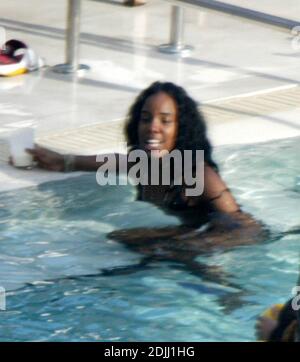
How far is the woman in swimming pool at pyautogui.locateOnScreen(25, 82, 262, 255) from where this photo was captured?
243 inches

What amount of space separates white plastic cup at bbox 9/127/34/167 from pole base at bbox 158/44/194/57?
2453mm

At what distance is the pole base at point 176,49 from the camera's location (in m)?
9.38

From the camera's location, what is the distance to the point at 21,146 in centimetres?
708

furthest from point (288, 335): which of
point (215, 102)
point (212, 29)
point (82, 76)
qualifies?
point (212, 29)

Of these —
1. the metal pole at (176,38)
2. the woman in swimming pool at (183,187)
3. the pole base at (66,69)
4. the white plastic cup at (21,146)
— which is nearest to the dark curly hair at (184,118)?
the woman in swimming pool at (183,187)

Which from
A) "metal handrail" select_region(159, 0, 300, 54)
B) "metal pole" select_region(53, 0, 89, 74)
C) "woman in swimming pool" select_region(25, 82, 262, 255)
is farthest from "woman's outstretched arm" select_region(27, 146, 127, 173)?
"metal pole" select_region(53, 0, 89, 74)

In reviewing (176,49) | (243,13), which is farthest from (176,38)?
(243,13)

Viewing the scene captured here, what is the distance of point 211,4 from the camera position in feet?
24.1

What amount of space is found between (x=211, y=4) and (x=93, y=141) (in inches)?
39.3

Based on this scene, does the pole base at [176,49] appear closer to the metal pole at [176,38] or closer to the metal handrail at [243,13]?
the metal pole at [176,38]

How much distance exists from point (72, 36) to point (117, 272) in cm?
311

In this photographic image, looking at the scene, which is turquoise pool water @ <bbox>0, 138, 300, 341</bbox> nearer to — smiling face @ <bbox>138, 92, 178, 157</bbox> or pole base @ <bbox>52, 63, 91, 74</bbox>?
smiling face @ <bbox>138, 92, 178, 157</bbox>

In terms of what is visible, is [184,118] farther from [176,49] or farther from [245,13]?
[176,49]

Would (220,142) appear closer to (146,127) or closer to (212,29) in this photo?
(146,127)
